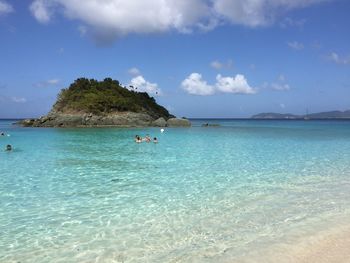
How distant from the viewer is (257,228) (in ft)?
30.2

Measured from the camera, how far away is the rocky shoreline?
85875 millimetres

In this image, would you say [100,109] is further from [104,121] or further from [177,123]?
[177,123]

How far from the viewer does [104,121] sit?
290 ft

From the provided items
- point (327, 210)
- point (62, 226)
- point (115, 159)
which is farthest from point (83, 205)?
point (115, 159)

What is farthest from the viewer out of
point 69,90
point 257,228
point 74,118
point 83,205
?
point 69,90

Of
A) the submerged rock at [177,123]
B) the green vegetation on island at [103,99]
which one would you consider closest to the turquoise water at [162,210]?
the submerged rock at [177,123]

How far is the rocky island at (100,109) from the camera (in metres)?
86.9

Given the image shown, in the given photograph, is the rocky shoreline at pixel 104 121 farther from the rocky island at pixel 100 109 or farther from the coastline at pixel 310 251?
the coastline at pixel 310 251

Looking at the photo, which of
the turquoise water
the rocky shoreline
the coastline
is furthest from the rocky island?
the coastline

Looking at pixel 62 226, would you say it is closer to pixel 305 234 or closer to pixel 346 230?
pixel 305 234

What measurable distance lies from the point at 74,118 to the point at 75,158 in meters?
65.9

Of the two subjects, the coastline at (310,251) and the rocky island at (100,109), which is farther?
the rocky island at (100,109)

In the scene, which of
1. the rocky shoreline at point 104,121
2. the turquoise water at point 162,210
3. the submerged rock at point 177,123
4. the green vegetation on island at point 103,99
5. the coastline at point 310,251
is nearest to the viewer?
the coastline at point 310,251

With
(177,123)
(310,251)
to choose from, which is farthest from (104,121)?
(310,251)
